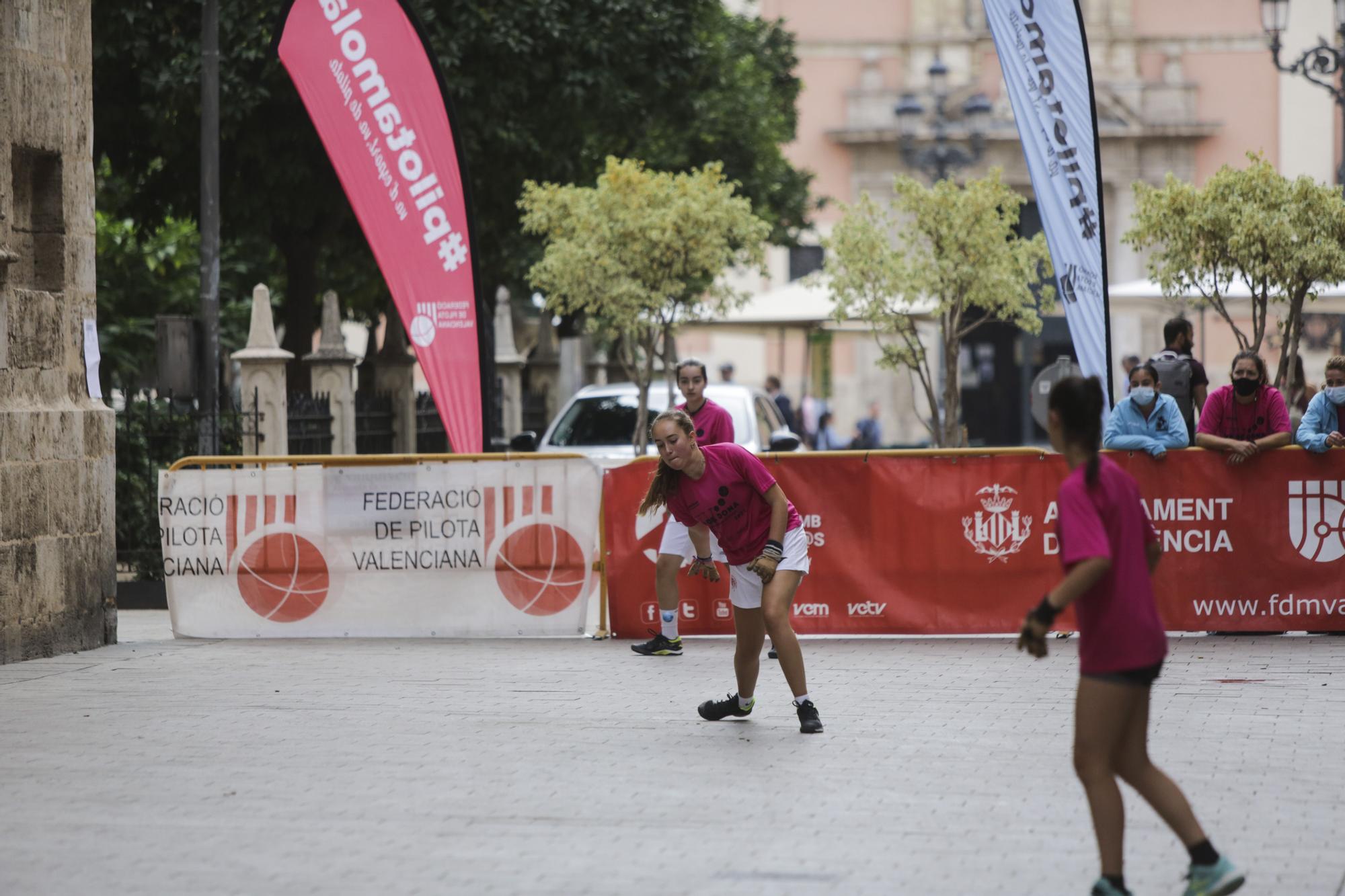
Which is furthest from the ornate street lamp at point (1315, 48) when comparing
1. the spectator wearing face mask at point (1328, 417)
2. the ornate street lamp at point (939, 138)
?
the spectator wearing face mask at point (1328, 417)

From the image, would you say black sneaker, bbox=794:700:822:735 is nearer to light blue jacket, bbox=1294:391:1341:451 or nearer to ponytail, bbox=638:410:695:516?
ponytail, bbox=638:410:695:516

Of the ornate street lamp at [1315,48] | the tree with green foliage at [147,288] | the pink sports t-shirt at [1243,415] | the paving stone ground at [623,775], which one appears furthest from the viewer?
the tree with green foliage at [147,288]

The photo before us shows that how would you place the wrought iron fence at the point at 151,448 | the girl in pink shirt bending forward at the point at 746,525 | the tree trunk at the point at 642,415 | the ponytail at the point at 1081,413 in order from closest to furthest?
the ponytail at the point at 1081,413
the girl in pink shirt bending forward at the point at 746,525
the wrought iron fence at the point at 151,448
the tree trunk at the point at 642,415

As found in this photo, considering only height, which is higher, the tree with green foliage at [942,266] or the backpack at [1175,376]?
the tree with green foliage at [942,266]

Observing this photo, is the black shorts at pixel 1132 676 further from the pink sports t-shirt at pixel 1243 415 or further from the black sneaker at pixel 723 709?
the pink sports t-shirt at pixel 1243 415

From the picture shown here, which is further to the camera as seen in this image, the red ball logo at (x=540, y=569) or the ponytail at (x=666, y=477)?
the red ball logo at (x=540, y=569)

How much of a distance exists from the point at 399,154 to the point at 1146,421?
211 inches

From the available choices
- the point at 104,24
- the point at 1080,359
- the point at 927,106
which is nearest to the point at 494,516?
the point at 1080,359

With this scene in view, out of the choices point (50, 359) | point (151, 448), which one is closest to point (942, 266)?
point (151, 448)

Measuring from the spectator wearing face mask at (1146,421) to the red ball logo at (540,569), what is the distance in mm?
3554

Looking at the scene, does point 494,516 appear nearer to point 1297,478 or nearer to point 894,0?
point 1297,478

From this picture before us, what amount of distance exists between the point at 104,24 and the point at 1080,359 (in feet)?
42.1

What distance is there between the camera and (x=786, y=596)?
8469 mm

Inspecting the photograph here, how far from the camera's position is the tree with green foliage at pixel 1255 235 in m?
14.1
